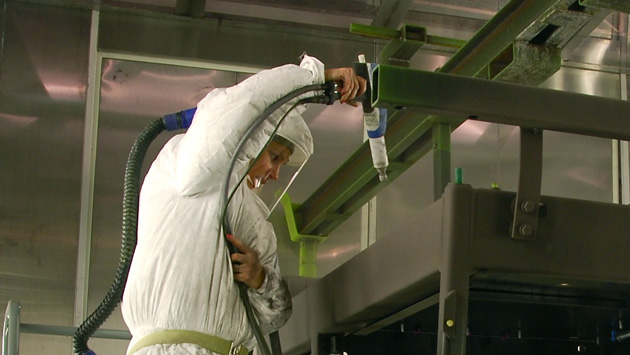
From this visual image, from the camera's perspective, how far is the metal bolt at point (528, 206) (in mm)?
1560

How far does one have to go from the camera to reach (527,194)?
1.56 metres

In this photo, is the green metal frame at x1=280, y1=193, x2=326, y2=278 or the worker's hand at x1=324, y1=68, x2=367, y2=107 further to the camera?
the green metal frame at x1=280, y1=193, x2=326, y2=278

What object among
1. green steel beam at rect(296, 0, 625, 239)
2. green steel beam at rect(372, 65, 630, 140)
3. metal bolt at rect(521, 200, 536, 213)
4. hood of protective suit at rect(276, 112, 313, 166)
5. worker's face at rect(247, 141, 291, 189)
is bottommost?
metal bolt at rect(521, 200, 536, 213)

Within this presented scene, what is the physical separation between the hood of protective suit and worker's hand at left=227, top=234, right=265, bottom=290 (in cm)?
27

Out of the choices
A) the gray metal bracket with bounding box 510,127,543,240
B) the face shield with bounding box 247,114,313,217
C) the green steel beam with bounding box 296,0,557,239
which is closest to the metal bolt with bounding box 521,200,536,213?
the gray metal bracket with bounding box 510,127,543,240

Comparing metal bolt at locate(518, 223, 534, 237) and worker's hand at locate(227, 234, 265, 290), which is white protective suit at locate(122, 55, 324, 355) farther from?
metal bolt at locate(518, 223, 534, 237)

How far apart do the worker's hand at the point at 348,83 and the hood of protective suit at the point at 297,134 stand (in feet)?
0.51

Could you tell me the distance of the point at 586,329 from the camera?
7.33 feet

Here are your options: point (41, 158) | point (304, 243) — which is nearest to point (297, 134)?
point (304, 243)

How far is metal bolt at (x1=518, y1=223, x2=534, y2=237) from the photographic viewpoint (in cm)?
156

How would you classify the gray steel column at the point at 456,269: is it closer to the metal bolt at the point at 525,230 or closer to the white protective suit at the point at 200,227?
the metal bolt at the point at 525,230

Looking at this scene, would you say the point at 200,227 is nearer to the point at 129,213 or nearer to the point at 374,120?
the point at 129,213

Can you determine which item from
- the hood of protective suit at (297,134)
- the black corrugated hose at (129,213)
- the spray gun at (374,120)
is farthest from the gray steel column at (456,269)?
the black corrugated hose at (129,213)

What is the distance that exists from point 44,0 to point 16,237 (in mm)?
1190
